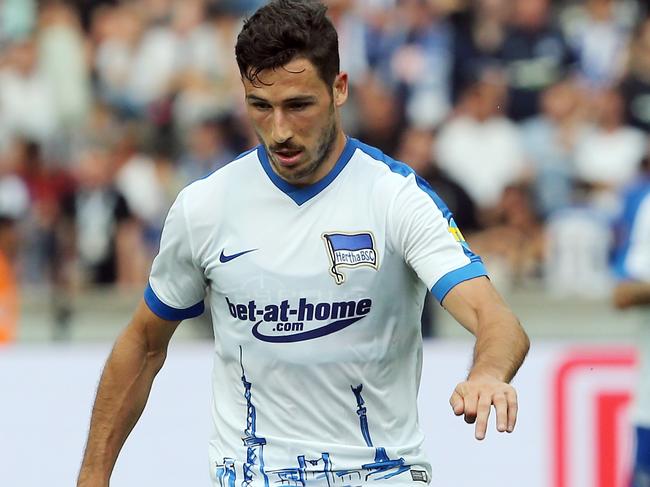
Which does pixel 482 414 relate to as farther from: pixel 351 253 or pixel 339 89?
pixel 339 89

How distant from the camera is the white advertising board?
789 cm

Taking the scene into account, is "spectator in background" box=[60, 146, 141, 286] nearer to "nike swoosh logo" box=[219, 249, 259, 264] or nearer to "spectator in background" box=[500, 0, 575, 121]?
"spectator in background" box=[500, 0, 575, 121]

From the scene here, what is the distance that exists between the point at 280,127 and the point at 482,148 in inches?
274

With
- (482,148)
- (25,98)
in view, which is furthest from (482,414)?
(25,98)

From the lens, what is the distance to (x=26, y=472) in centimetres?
805

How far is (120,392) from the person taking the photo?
426 cm

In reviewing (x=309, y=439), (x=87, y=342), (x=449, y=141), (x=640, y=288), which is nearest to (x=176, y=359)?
(x=87, y=342)

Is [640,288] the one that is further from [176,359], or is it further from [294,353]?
[294,353]

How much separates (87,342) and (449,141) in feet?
11.1

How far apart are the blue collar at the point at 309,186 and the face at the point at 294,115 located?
5 centimetres

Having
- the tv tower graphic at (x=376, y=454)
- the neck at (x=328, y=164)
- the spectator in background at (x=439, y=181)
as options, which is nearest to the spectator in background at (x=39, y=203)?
the spectator in background at (x=439, y=181)

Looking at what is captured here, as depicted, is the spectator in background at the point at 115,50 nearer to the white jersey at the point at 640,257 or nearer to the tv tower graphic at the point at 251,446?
the white jersey at the point at 640,257

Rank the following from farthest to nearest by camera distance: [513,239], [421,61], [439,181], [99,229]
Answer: [421,61] < [99,229] < [439,181] < [513,239]

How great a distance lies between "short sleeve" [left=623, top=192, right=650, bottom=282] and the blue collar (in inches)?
129
